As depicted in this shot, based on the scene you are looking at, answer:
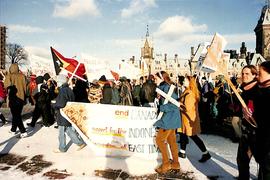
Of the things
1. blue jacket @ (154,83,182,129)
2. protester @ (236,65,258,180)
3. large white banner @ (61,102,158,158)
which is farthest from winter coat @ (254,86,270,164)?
large white banner @ (61,102,158,158)

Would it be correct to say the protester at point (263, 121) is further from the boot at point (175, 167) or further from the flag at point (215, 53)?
the boot at point (175, 167)

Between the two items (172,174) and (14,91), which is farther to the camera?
(14,91)

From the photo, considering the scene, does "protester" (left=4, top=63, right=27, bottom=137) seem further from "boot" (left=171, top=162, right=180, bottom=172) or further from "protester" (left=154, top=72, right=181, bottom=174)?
"boot" (left=171, top=162, right=180, bottom=172)

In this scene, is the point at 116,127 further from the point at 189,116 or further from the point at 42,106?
the point at 42,106

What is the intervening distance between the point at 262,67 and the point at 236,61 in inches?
4458

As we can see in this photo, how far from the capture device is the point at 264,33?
8600 cm

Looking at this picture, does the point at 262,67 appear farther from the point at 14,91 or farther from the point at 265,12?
the point at 265,12

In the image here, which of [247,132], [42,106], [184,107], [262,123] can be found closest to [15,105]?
[42,106]

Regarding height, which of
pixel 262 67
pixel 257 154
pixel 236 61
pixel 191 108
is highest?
pixel 236 61

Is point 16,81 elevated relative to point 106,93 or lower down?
elevated

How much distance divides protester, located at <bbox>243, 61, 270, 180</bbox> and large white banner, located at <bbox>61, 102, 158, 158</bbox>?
2901mm

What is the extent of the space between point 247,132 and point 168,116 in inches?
69.0

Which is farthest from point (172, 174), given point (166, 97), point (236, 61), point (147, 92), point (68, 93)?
point (236, 61)

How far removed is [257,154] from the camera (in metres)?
4.02
